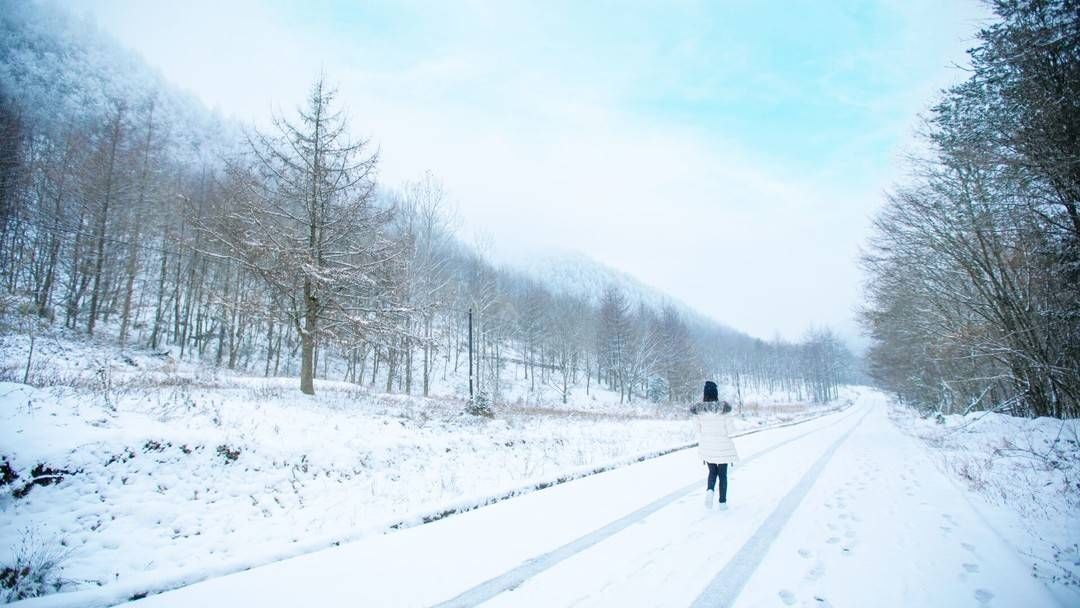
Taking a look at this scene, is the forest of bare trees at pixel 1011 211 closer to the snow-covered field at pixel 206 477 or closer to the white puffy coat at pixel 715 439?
the white puffy coat at pixel 715 439

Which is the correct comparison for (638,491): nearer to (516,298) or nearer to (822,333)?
(516,298)

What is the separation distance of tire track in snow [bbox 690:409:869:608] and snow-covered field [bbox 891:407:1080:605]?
222cm

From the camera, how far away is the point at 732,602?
3168 millimetres

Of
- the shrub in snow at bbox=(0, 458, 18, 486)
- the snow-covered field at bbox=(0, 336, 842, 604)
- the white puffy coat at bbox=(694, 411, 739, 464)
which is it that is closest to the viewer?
the snow-covered field at bbox=(0, 336, 842, 604)

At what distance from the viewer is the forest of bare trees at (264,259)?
13.6 metres

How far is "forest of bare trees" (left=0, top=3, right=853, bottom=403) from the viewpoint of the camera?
13.6 metres

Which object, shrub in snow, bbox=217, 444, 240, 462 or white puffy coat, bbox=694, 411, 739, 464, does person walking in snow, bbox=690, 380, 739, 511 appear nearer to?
white puffy coat, bbox=694, 411, 739, 464

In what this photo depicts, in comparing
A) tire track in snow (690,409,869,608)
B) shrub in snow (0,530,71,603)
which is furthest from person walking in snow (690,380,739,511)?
shrub in snow (0,530,71,603)

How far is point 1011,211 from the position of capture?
8898 millimetres

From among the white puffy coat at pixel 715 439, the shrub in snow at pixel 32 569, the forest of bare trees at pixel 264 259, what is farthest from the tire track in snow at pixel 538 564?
the forest of bare trees at pixel 264 259

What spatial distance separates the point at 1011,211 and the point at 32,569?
57.2 feet

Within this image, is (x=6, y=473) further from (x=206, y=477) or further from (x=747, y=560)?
(x=747, y=560)

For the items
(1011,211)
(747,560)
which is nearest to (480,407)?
(747,560)

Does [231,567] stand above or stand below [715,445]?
below
